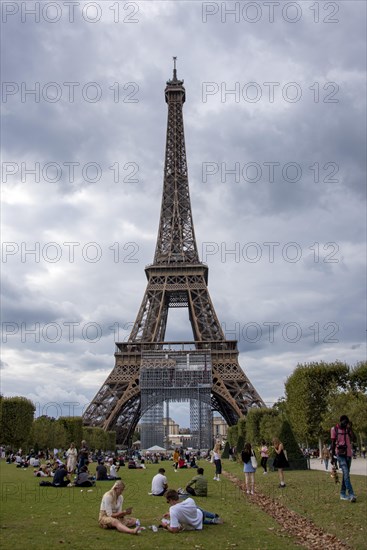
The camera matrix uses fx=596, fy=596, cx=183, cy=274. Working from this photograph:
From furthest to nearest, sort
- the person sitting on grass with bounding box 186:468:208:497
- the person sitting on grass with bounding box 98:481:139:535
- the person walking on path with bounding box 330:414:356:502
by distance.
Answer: the person sitting on grass with bounding box 186:468:208:497, the person walking on path with bounding box 330:414:356:502, the person sitting on grass with bounding box 98:481:139:535

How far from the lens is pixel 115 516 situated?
12.1 meters

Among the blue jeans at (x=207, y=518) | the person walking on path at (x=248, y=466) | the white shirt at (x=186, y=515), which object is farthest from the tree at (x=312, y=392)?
the white shirt at (x=186, y=515)

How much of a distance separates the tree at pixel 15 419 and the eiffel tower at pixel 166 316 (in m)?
14.5

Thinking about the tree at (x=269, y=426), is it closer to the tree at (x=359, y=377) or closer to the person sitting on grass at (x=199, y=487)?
the tree at (x=359, y=377)

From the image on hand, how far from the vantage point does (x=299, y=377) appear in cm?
4316

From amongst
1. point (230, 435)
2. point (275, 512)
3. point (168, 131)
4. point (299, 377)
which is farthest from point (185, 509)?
point (168, 131)

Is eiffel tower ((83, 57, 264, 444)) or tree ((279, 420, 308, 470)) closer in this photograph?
tree ((279, 420, 308, 470))

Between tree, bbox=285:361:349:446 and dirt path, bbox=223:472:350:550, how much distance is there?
83.8 feet

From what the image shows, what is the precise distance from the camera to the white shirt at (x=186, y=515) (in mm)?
11709

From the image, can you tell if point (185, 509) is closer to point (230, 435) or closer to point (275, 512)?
point (275, 512)

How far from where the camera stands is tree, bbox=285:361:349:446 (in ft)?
138

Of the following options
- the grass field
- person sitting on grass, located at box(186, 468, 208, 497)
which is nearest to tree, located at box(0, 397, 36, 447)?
the grass field

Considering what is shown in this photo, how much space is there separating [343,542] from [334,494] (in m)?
5.84

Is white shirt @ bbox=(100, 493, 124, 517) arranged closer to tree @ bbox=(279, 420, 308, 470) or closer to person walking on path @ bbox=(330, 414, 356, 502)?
person walking on path @ bbox=(330, 414, 356, 502)
